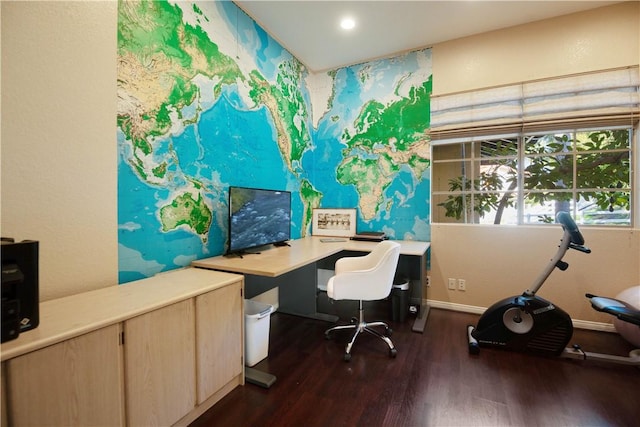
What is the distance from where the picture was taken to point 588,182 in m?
2.80

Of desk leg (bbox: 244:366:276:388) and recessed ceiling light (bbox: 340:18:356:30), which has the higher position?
recessed ceiling light (bbox: 340:18:356:30)

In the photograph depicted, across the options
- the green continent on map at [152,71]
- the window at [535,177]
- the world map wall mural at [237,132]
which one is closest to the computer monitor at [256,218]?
the world map wall mural at [237,132]

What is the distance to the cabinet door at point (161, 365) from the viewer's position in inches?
49.1

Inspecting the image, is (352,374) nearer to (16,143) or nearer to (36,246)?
(36,246)

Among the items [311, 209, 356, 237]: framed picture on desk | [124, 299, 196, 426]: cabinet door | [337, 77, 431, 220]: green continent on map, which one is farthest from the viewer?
[311, 209, 356, 237]: framed picture on desk

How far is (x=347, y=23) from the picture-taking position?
2.79m

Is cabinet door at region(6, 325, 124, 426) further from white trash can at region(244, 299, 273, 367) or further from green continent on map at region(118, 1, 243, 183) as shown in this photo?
green continent on map at region(118, 1, 243, 183)

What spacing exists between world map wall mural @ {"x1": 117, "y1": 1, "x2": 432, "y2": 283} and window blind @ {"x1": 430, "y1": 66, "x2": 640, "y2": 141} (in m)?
0.27

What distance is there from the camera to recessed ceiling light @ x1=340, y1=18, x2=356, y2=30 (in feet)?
9.02

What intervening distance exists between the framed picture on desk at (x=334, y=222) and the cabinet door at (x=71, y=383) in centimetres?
279

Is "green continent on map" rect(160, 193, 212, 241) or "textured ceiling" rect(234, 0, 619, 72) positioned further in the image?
"textured ceiling" rect(234, 0, 619, 72)

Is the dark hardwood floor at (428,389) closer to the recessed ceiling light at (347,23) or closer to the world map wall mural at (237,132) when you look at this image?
the world map wall mural at (237,132)

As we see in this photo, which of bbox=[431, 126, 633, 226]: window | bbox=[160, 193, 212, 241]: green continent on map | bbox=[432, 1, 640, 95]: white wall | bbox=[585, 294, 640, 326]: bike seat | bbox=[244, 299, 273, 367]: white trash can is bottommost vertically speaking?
bbox=[244, 299, 273, 367]: white trash can

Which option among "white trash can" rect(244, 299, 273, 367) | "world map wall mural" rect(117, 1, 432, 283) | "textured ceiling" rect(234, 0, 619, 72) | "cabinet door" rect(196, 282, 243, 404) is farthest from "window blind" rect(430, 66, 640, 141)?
"cabinet door" rect(196, 282, 243, 404)
